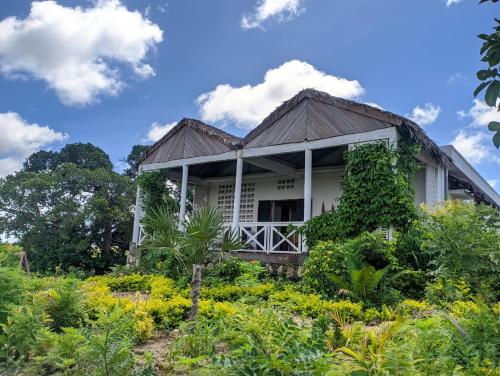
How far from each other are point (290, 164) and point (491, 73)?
12.1m

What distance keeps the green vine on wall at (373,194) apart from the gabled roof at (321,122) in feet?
1.78

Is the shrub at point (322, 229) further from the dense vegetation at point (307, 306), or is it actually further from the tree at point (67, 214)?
the tree at point (67, 214)

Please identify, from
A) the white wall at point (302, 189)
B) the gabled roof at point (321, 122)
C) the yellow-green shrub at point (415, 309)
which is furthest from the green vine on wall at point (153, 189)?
the yellow-green shrub at point (415, 309)

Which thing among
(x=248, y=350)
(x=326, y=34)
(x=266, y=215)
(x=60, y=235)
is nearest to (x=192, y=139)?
(x=266, y=215)

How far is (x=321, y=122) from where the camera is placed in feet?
35.0

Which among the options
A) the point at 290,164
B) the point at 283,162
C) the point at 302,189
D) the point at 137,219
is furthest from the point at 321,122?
Answer: the point at 137,219

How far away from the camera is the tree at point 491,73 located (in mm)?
1754

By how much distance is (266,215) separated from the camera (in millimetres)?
15422

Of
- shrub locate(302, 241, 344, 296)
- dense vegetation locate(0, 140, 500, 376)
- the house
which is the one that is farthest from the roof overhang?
shrub locate(302, 241, 344, 296)

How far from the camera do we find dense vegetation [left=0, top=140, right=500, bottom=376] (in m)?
2.80

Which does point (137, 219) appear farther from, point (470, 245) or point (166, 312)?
point (470, 245)

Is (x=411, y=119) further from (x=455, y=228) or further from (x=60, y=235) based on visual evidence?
(x=60, y=235)

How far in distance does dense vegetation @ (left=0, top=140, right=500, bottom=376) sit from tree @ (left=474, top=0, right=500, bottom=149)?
136 cm

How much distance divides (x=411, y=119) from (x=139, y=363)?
836 centimetres
